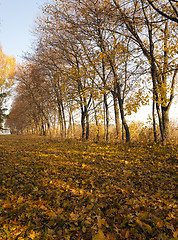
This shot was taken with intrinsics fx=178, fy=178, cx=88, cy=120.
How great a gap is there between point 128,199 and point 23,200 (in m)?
2.30

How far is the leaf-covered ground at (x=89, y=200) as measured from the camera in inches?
112

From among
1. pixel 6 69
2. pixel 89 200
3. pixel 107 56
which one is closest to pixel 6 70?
pixel 6 69

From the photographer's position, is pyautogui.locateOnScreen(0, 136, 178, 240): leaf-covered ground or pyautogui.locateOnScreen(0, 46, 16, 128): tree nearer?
pyautogui.locateOnScreen(0, 136, 178, 240): leaf-covered ground

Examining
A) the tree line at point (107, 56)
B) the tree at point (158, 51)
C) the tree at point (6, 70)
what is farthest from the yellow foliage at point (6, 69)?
the tree at point (158, 51)

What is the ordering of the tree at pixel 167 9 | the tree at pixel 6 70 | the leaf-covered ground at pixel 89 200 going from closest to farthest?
the leaf-covered ground at pixel 89 200 → the tree at pixel 167 9 → the tree at pixel 6 70

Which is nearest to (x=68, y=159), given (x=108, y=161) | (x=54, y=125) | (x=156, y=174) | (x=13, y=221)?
(x=108, y=161)

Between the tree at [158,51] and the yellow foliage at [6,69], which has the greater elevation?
the yellow foliage at [6,69]

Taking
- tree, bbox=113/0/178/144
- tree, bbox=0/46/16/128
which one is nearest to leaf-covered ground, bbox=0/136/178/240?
tree, bbox=113/0/178/144

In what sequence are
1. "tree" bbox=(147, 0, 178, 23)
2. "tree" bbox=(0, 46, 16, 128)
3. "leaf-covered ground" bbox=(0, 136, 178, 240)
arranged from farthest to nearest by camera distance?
"tree" bbox=(0, 46, 16, 128), "tree" bbox=(147, 0, 178, 23), "leaf-covered ground" bbox=(0, 136, 178, 240)

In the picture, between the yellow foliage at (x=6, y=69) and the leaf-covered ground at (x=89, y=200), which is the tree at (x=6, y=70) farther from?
the leaf-covered ground at (x=89, y=200)

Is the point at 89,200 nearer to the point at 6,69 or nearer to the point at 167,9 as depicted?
the point at 167,9

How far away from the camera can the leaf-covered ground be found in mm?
2846

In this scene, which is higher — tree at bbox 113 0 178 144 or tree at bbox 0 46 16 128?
tree at bbox 0 46 16 128

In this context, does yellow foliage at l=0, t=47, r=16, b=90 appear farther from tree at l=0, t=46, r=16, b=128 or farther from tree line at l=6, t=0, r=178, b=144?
tree line at l=6, t=0, r=178, b=144
